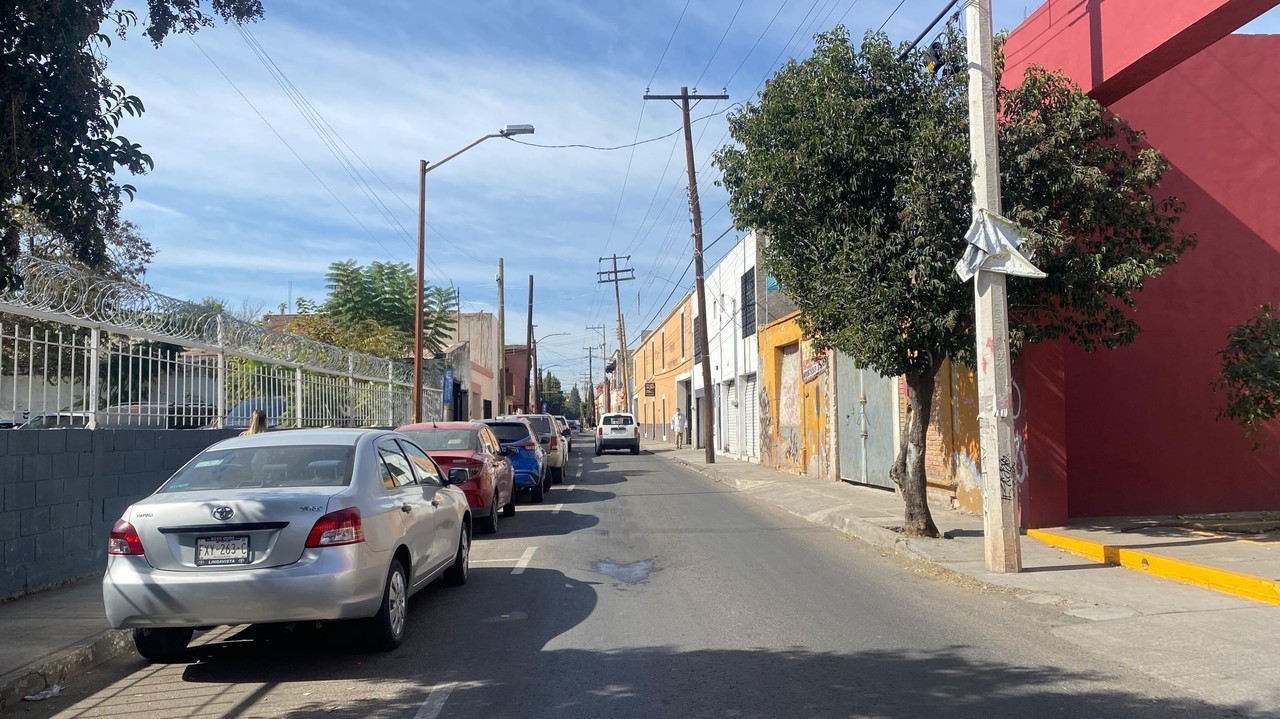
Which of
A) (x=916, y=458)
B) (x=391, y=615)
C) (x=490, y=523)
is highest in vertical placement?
(x=916, y=458)

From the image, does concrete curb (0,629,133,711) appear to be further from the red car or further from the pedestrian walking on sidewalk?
the pedestrian walking on sidewalk

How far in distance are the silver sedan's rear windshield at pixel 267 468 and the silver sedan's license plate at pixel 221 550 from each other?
699mm

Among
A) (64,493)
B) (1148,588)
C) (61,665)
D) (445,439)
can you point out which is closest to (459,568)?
(61,665)

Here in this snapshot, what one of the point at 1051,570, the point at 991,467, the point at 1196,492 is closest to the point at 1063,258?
the point at 991,467

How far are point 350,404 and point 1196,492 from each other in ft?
50.5

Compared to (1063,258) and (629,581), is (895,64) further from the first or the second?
(629,581)

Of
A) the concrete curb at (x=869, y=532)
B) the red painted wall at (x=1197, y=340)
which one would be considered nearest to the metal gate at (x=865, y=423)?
the concrete curb at (x=869, y=532)

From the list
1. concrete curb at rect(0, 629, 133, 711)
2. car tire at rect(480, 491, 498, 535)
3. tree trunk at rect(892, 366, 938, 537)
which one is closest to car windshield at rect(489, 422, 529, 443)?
car tire at rect(480, 491, 498, 535)

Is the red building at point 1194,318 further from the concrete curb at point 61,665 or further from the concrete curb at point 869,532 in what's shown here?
the concrete curb at point 61,665

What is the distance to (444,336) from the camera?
3881 centimetres

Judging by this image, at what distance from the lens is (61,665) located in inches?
245

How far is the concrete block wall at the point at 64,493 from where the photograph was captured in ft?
26.7

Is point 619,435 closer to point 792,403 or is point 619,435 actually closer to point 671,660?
point 792,403

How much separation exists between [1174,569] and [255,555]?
324 inches
